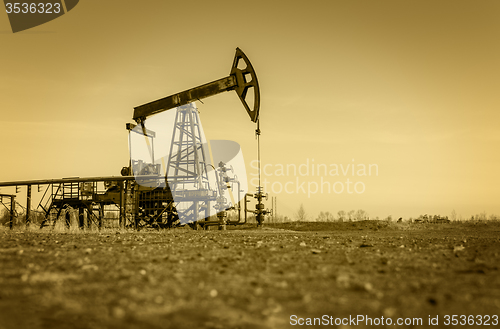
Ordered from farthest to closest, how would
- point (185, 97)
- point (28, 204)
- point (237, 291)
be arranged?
point (185, 97) → point (28, 204) → point (237, 291)

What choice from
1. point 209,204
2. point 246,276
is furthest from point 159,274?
point 209,204

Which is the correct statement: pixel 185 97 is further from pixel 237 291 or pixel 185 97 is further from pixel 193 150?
pixel 237 291

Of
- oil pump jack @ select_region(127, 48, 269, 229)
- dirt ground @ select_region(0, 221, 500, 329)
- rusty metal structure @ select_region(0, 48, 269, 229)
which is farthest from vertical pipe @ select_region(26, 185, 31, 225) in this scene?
dirt ground @ select_region(0, 221, 500, 329)

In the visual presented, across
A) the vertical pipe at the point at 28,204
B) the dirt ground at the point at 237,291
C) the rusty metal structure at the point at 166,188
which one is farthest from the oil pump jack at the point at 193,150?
the dirt ground at the point at 237,291

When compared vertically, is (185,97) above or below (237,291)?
above

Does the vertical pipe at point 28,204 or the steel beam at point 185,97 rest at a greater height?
the steel beam at point 185,97

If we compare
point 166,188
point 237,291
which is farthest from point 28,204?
point 237,291

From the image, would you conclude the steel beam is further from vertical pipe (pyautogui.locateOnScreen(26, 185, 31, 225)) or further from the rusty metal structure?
vertical pipe (pyautogui.locateOnScreen(26, 185, 31, 225))

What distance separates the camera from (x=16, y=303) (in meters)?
2.37

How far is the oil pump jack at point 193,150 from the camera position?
55.3 feet

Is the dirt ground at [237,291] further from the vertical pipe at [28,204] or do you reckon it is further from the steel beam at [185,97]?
the vertical pipe at [28,204]

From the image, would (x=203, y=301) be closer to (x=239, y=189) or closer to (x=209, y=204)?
(x=209, y=204)

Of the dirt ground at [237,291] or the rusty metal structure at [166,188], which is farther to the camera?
the rusty metal structure at [166,188]

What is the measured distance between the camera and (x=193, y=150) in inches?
731
